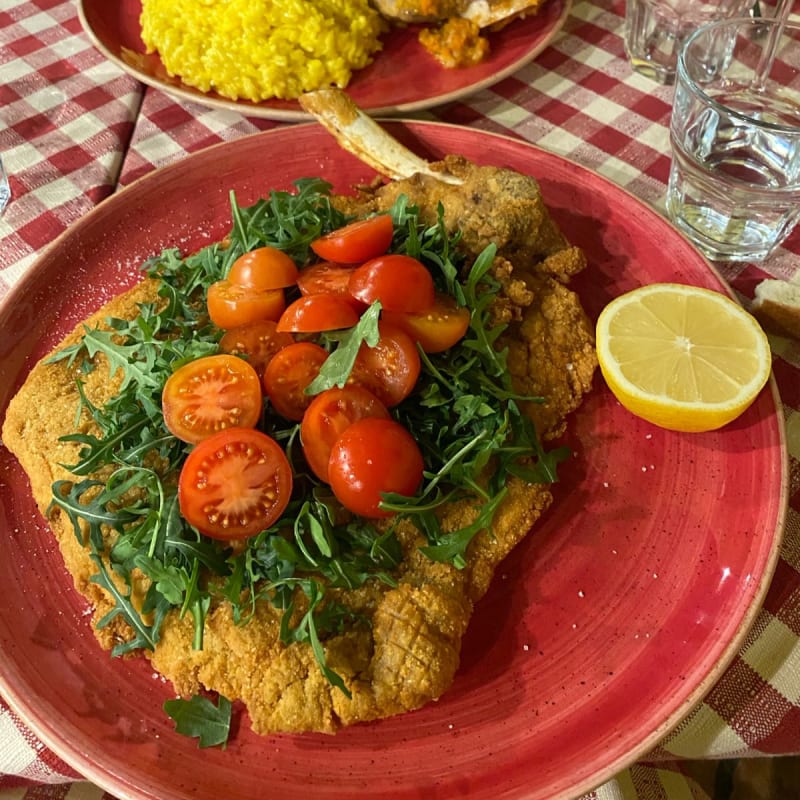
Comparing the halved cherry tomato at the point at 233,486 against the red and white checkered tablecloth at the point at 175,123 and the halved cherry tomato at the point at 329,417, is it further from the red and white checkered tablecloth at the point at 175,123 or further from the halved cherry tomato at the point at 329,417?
the red and white checkered tablecloth at the point at 175,123

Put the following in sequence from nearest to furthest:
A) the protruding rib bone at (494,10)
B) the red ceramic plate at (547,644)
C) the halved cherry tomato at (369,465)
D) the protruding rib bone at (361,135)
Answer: the red ceramic plate at (547,644) → the halved cherry tomato at (369,465) → the protruding rib bone at (361,135) → the protruding rib bone at (494,10)

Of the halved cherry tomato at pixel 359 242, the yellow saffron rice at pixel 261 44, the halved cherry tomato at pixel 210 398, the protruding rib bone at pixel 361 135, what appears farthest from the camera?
the yellow saffron rice at pixel 261 44

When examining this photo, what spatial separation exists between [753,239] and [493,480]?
1302 millimetres

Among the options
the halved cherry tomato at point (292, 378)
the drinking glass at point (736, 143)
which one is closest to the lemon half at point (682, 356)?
the drinking glass at point (736, 143)

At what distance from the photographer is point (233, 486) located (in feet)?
5.30

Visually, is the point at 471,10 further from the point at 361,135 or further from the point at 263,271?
the point at 263,271

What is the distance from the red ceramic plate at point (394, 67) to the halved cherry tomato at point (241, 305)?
1.14 meters

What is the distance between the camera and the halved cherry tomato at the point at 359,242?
1.95 meters

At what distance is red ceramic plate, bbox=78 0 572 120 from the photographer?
112 inches

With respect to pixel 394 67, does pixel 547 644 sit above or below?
below

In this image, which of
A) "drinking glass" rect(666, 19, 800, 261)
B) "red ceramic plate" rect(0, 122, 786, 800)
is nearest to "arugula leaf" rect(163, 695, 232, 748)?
"red ceramic plate" rect(0, 122, 786, 800)

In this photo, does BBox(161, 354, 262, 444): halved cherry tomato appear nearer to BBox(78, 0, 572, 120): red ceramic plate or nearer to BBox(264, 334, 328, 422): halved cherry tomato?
BBox(264, 334, 328, 422): halved cherry tomato

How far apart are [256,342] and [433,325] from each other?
1.48 feet

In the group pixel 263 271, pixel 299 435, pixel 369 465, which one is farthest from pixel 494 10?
pixel 369 465
